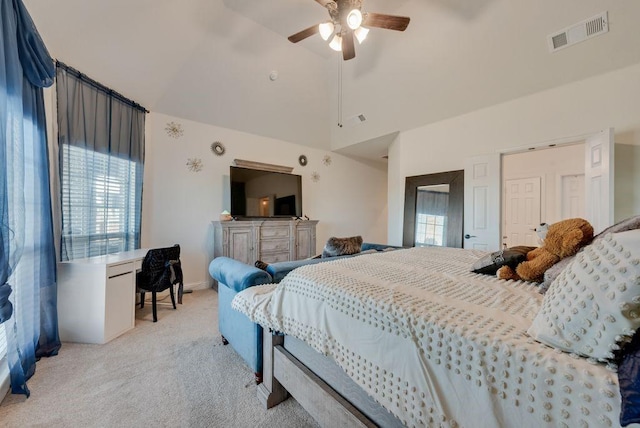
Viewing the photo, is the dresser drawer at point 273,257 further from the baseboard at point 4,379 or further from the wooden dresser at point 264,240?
the baseboard at point 4,379

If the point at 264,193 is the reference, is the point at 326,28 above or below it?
above

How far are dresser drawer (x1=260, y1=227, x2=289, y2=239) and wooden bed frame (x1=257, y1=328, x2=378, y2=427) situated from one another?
8.87 feet

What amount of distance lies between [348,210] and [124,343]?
467cm

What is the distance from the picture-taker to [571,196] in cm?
412

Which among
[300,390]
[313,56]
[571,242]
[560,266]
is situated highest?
[313,56]

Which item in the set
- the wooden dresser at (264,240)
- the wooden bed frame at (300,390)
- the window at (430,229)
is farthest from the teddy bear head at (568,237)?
the wooden dresser at (264,240)

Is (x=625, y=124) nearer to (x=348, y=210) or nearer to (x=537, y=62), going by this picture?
(x=537, y=62)

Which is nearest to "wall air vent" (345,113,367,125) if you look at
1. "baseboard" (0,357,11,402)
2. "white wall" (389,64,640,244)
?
"white wall" (389,64,640,244)

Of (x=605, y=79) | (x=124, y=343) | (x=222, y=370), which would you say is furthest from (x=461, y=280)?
(x=605, y=79)

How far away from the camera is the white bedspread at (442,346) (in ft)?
1.79

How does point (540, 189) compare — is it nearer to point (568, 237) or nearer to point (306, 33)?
point (568, 237)

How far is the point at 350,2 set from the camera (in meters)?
2.11

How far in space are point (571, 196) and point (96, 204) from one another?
698cm

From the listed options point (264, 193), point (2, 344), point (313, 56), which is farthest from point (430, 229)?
point (2, 344)
